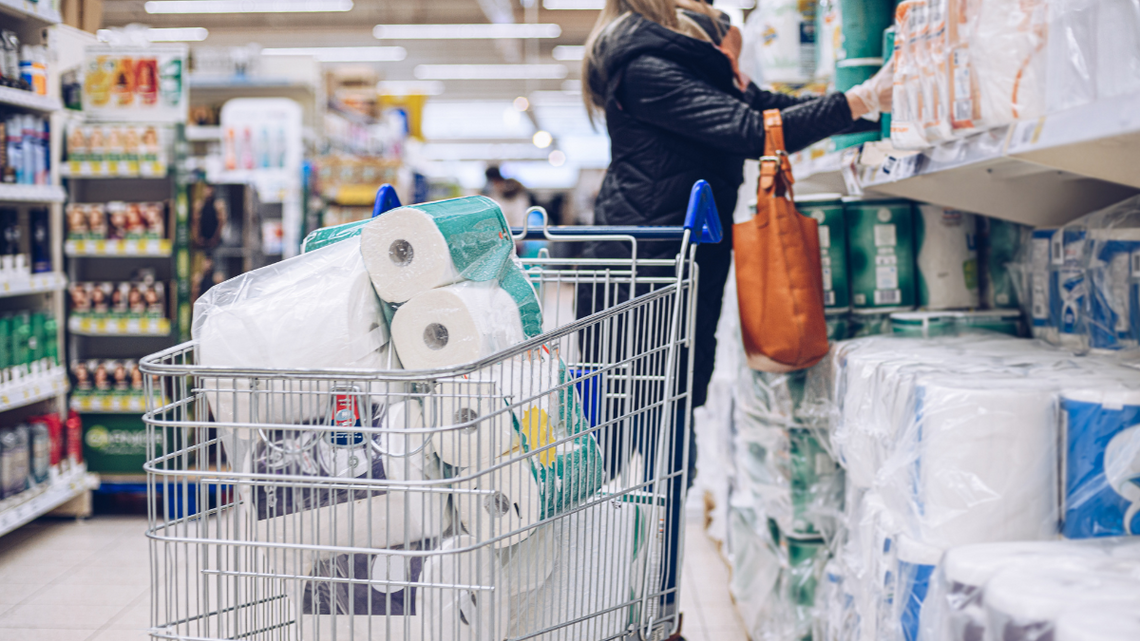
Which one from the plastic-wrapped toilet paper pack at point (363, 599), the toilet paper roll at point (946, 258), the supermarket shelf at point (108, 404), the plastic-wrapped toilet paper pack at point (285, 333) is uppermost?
the toilet paper roll at point (946, 258)

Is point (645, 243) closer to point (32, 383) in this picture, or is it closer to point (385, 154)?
point (32, 383)

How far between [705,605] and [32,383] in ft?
8.22

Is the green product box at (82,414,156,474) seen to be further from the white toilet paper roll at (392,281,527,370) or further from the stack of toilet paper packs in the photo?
the white toilet paper roll at (392,281,527,370)

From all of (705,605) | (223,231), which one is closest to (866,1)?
(705,605)

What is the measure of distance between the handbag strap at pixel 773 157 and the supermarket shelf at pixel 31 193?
2.64 meters

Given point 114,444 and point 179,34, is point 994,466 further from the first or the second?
point 179,34

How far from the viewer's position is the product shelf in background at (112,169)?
12.0 feet

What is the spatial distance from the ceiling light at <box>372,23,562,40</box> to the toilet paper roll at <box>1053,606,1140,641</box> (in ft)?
40.6

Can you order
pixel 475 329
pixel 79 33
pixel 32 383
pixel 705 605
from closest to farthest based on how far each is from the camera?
pixel 475 329 < pixel 705 605 < pixel 32 383 < pixel 79 33

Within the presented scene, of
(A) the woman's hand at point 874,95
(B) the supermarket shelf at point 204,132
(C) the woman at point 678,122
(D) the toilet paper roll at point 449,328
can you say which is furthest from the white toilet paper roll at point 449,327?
(B) the supermarket shelf at point 204,132

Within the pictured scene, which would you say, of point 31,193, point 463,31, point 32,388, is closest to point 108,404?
point 32,388

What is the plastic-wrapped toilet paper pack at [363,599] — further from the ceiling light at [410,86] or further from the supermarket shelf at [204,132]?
the ceiling light at [410,86]

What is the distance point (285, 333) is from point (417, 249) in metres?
0.22

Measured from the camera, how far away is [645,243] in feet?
6.24
